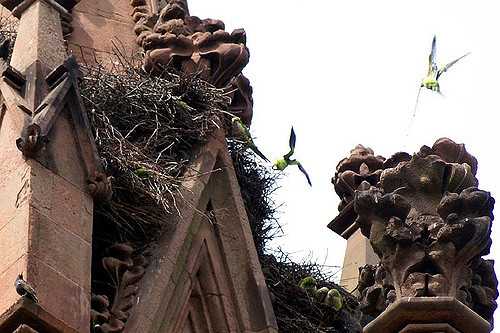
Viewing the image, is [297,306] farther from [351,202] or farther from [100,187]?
[100,187]

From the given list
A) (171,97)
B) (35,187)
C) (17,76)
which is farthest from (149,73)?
(35,187)

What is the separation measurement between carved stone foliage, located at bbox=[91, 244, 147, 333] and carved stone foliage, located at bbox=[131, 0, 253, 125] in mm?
1690

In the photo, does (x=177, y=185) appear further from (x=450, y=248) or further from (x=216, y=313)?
(x=450, y=248)

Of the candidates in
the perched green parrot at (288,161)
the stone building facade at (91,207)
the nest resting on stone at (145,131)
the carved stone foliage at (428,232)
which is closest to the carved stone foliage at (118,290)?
the stone building facade at (91,207)

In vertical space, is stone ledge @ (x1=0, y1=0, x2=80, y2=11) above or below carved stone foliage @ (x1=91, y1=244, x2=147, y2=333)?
above

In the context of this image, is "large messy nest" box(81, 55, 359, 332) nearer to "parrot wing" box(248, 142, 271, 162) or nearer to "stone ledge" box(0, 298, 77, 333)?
"parrot wing" box(248, 142, 271, 162)

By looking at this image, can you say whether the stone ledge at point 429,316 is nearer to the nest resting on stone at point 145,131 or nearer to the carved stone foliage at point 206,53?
the nest resting on stone at point 145,131

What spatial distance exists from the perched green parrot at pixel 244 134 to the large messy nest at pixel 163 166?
71 mm

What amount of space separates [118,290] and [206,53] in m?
2.16

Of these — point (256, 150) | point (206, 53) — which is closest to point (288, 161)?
point (256, 150)

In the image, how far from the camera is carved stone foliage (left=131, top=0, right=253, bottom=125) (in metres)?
13.8

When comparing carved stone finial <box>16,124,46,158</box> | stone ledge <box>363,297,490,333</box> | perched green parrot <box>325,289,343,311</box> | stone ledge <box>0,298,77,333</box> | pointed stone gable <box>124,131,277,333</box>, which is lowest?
stone ledge <box>0,298,77,333</box>

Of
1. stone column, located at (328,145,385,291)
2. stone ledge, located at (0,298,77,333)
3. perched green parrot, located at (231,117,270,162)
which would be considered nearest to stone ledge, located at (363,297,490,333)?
stone column, located at (328,145,385,291)

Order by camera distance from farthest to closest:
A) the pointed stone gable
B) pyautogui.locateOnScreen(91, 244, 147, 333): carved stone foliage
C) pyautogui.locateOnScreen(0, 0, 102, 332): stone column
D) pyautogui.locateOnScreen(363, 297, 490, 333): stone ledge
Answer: the pointed stone gable < pyautogui.locateOnScreen(91, 244, 147, 333): carved stone foliage < pyautogui.locateOnScreen(363, 297, 490, 333): stone ledge < pyautogui.locateOnScreen(0, 0, 102, 332): stone column
